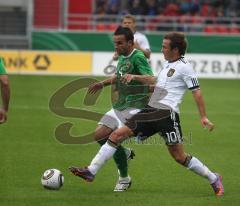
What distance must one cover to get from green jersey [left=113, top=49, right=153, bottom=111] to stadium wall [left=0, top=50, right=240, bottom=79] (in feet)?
61.7

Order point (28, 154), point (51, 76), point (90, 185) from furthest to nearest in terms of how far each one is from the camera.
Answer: point (51, 76) → point (28, 154) → point (90, 185)

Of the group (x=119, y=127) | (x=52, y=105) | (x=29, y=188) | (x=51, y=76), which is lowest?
(x=51, y=76)

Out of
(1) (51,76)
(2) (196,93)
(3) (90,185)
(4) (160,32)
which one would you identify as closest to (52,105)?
(3) (90,185)

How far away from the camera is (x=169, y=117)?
378 inches

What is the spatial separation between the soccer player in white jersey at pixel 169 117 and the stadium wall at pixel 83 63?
767 inches

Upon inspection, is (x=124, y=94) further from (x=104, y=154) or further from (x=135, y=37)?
(x=135, y=37)

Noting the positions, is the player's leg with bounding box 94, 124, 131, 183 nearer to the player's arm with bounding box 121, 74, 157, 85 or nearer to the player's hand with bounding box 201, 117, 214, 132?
the player's arm with bounding box 121, 74, 157, 85

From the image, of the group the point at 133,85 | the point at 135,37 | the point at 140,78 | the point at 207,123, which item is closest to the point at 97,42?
the point at 135,37

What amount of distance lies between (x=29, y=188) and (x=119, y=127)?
143 centimetres

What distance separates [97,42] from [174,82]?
944 inches

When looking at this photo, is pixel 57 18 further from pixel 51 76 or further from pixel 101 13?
pixel 51 76

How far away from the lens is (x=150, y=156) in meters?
13.4

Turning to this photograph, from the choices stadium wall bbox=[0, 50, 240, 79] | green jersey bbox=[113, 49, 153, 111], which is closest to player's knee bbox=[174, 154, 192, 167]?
green jersey bbox=[113, 49, 153, 111]

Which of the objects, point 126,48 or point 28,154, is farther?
point 28,154
